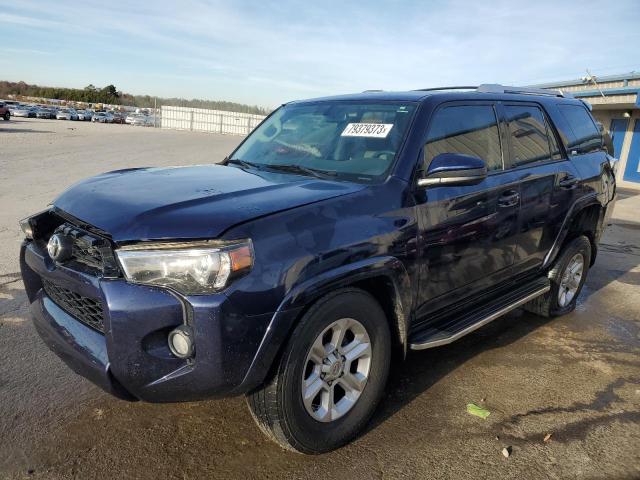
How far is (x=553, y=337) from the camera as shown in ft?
15.3

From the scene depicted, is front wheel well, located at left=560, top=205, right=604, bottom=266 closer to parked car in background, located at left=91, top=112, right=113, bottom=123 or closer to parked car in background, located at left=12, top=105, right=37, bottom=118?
parked car in background, located at left=12, top=105, right=37, bottom=118

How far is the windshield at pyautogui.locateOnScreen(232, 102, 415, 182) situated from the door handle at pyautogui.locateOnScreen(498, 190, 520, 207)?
0.95 meters

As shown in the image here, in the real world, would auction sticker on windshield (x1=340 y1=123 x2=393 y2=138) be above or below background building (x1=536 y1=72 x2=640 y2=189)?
below

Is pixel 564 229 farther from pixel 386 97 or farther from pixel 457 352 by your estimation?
pixel 386 97

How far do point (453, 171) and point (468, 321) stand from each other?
1.05 metres

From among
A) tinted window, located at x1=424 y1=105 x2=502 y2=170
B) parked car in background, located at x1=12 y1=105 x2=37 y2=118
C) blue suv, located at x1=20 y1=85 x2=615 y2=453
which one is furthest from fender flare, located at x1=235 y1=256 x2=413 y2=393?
parked car in background, located at x1=12 y1=105 x2=37 y2=118

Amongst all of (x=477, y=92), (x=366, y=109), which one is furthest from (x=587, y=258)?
(x=366, y=109)

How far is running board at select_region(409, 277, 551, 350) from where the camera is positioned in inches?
126

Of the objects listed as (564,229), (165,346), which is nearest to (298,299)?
(165,346)

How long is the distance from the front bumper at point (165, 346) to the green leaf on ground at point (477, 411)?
160 cm

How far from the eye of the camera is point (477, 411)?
3.34m

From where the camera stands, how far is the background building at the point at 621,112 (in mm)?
18047

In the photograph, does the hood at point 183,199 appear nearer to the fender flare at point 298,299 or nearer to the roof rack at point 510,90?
the fender flare at point 298,299

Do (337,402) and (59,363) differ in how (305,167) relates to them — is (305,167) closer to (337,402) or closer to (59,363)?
(337,402)
